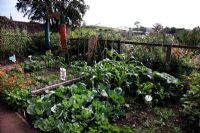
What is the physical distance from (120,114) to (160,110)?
791mm

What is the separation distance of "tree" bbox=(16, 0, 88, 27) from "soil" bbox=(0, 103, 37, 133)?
54.8ft

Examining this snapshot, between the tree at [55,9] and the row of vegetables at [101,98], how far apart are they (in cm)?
1605

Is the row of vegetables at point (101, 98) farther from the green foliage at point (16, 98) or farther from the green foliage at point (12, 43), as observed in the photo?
the green foliage at point (12, 43)

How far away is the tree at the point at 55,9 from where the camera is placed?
65.7 ft

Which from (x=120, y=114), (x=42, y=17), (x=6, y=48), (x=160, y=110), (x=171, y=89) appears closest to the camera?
(x=120, y=114)

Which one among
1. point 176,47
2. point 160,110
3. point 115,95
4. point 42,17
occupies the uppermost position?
point 42,17

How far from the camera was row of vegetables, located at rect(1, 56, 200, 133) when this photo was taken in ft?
10.8

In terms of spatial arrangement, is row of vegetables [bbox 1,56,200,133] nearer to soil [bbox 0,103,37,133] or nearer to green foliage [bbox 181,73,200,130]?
green foliage [bbox 181,73,200,130]

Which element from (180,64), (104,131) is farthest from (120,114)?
(180,64)

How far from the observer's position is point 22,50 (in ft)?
32.2

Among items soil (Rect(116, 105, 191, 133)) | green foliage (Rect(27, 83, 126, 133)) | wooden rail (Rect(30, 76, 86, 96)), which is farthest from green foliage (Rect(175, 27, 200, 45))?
green foliage (Rect(27, 83, 126, 133))

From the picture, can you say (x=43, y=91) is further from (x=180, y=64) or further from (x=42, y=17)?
(x=42, y=17)

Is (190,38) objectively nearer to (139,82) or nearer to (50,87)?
(139,82)

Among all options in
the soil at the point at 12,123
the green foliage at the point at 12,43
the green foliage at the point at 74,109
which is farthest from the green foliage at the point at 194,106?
the green foliage at the point at 12,43
